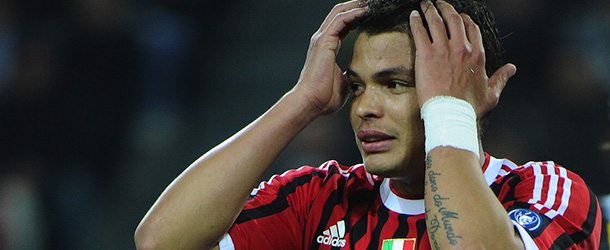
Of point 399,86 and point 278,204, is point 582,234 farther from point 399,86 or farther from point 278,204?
point 278,204

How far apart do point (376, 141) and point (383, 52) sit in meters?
0.25

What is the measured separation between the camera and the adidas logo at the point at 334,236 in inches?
87.5

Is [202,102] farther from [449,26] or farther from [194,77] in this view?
[449,26]

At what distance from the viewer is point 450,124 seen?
1856 millimetres

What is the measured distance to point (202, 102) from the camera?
4910 millimetres

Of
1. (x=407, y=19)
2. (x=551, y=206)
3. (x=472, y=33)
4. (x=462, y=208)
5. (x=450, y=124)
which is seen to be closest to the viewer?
(x=462, y=208)

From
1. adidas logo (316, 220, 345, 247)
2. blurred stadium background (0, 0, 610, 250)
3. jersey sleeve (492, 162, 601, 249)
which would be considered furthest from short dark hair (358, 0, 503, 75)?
blurred stadium background (0, 0, 610, 250)

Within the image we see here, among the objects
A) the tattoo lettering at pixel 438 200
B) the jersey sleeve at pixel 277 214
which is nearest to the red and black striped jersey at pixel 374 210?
the jersey sleeve at pixel 277 214

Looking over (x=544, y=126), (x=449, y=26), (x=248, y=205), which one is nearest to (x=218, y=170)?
(x=248, y=205)

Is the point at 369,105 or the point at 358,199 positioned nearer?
the point at 369,105

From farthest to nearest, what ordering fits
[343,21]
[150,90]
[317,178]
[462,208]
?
[150,90]
[317,178]
[343,21]
[462,208]

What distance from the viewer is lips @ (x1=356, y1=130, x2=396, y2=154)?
2.09m

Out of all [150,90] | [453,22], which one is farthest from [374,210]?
[150,90]

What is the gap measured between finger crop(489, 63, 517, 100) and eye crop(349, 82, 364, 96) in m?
0.36
